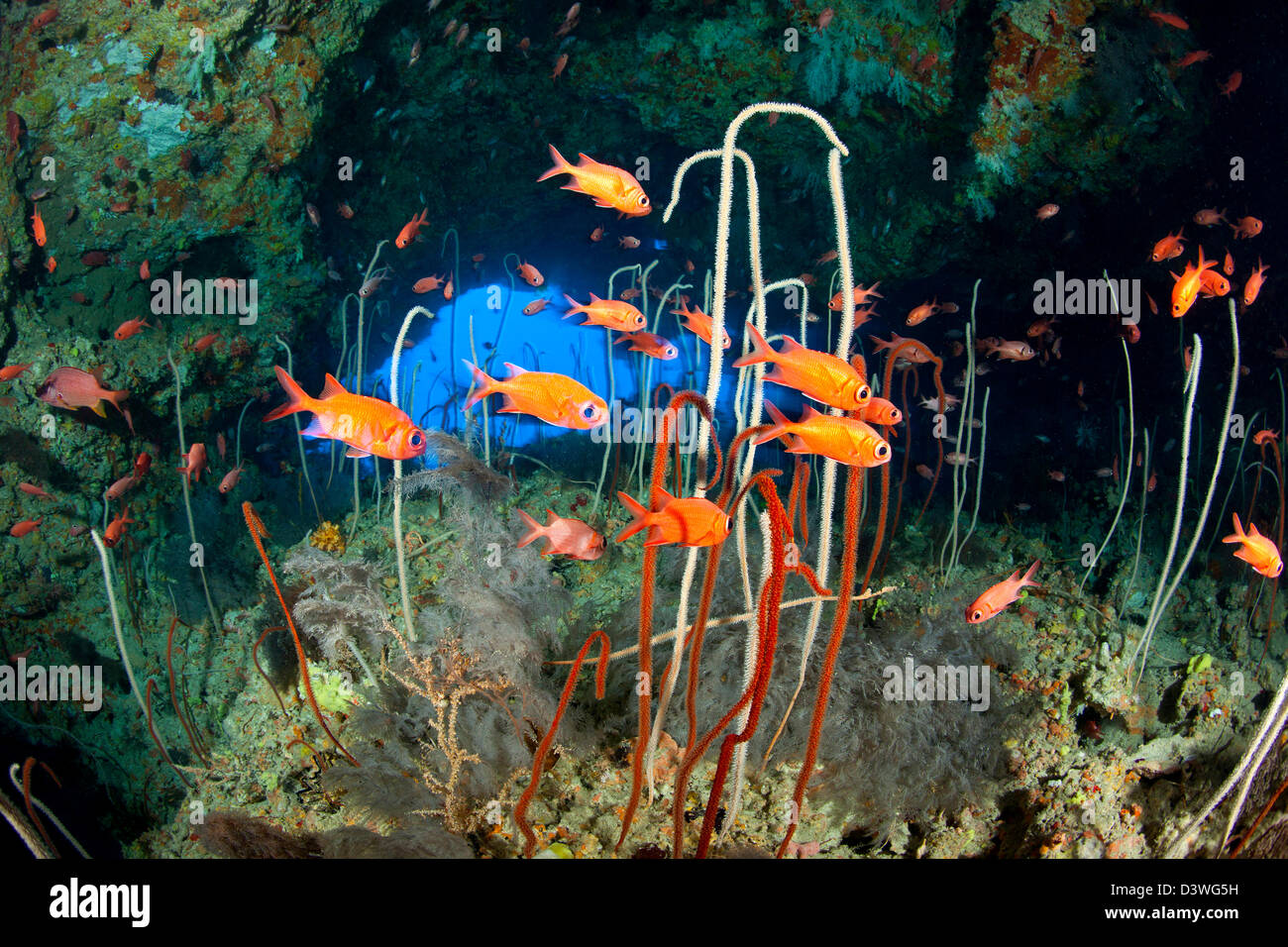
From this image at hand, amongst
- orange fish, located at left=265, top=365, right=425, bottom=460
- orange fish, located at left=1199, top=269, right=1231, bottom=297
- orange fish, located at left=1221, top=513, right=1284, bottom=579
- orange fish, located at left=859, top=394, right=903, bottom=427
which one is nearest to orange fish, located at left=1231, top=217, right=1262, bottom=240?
orange fish, located at left=1199, top=269, right=1231, bottom=297

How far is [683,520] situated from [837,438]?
66 cm

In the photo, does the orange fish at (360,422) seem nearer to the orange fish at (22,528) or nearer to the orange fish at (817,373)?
the orange fish at (817,373)

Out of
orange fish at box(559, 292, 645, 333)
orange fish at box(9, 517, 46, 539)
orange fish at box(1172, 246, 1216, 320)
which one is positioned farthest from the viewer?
orange fish at box(9, 517, 46, 539)

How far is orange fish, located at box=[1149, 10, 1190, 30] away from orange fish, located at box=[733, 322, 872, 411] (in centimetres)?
709

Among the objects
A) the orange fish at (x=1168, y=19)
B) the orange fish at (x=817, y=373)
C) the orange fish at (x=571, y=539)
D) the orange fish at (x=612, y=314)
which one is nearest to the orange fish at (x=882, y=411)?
the orange fish at (x=817, y=373)

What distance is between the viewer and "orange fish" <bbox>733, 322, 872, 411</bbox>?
2166 millimetres

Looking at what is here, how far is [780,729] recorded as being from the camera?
9.75ft

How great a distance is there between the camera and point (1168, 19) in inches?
233

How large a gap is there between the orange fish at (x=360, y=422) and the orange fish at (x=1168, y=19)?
8.31 meters

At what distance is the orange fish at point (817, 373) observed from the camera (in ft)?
7.11

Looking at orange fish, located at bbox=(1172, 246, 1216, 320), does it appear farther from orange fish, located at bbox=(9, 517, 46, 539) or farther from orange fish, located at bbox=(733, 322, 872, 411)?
orange fish, located at bbox=(9, 517, 46, 539)

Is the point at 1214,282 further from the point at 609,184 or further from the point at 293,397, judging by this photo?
the point at 293,397

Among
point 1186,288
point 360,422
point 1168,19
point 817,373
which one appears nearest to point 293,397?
point 360,422
